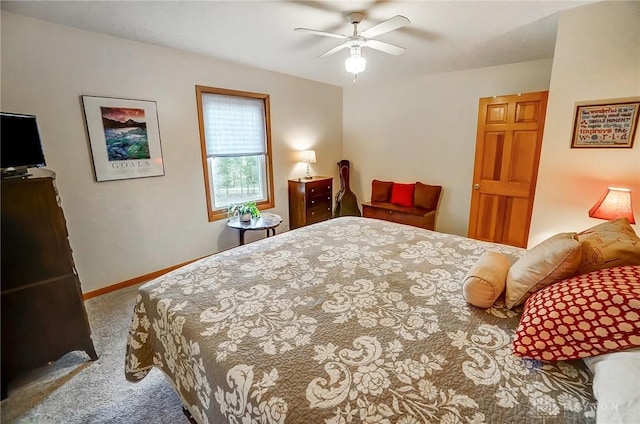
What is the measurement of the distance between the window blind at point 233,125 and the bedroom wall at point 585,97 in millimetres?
3225

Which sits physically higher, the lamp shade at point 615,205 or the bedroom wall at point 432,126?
the bedroom wall at point 432,126

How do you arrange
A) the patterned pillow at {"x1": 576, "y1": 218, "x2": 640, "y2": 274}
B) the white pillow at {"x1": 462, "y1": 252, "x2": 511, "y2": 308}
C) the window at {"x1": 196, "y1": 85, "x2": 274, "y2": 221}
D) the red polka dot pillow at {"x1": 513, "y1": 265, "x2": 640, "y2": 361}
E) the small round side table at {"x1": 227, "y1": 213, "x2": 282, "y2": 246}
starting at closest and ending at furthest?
the red polka dot pillow at {"x1": 513, "y1": 265, "x2": 640, "y2": 361}
the patterned pillow at {"x1": 576, "y1": 218, "x2": 640, "y2": 274}
the white pillow at {"x1": 462, "y1": 252, "x2": 511, "y2": 308}
the small round side table at {"x1": 227, "y1": 213, "x2": 282, "y2": 246}
the window at {"x1": 196, "y1": 85, "x2": 274, "y2": 221}

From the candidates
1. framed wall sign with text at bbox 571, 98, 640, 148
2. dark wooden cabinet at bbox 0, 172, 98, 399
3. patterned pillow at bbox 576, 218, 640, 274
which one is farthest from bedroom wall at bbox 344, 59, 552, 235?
dark wooden cabinet at bbox 0, 172, 98, 399

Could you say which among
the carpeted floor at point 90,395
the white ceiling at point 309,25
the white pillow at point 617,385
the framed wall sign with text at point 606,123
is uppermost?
the white ceiling at point 309,25

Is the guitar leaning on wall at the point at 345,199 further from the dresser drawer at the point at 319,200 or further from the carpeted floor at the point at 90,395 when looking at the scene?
the carpeted floor at the point at 90,395

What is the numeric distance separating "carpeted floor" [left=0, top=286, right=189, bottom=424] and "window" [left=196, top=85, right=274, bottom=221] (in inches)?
76.7

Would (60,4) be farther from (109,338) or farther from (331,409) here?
(331,409)

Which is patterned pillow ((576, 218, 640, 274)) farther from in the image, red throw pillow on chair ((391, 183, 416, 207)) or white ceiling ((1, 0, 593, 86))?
red throw pillow on chair ((391, 183, 416, 207))

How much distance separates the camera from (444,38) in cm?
271

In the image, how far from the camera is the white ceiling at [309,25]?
209 cm

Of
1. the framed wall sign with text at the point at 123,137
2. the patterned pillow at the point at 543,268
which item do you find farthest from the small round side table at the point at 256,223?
the patterned pillow at the point at 543,268

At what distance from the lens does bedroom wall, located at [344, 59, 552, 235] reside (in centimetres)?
361

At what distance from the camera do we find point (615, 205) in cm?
208

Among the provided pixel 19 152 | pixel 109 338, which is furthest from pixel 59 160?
pixel 109 338
